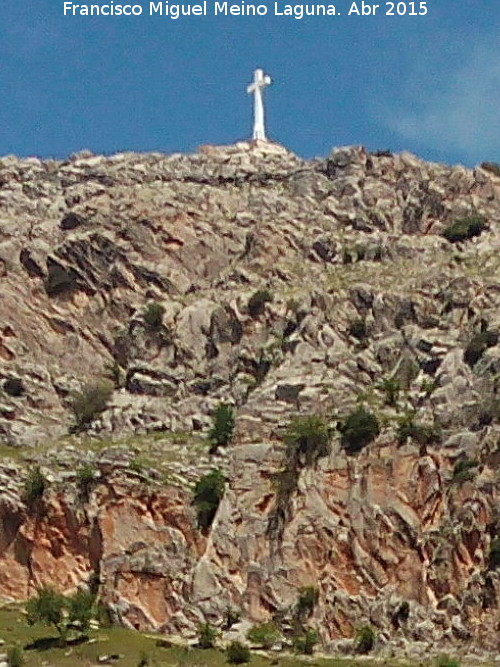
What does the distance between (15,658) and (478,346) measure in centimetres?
3330

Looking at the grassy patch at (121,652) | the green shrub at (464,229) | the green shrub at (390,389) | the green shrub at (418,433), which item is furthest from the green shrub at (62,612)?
the green shrub at (464,229)

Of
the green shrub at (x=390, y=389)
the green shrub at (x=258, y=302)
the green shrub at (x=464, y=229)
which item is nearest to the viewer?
the green shrub at (x=390, y=389)

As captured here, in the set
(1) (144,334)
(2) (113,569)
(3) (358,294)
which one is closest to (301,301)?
(3) (358,294)

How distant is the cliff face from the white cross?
4962mm

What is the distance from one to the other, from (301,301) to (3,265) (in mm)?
20715

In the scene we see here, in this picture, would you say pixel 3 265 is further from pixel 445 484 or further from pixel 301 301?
pixel 445 484

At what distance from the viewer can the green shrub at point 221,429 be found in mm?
83688

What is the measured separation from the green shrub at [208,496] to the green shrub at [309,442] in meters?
4.11

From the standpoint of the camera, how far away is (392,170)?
11062cm

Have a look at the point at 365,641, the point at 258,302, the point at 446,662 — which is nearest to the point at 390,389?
the point at 258,302

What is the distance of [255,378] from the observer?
89.4 meters

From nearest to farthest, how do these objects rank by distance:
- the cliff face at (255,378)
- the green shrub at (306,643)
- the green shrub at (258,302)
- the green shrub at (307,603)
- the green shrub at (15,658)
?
1. the green shrub at (15,658)
2. the green shrub at (306,643)
3. the green shrub at (307,603)
4. the cliff face at (255,378)
5. the green shrub at (258,302)

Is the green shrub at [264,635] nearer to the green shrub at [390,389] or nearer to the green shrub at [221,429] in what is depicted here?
the green shrub at [221,429]

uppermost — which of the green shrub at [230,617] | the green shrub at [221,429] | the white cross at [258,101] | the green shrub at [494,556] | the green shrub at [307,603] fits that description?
the white cross at [258,101]
